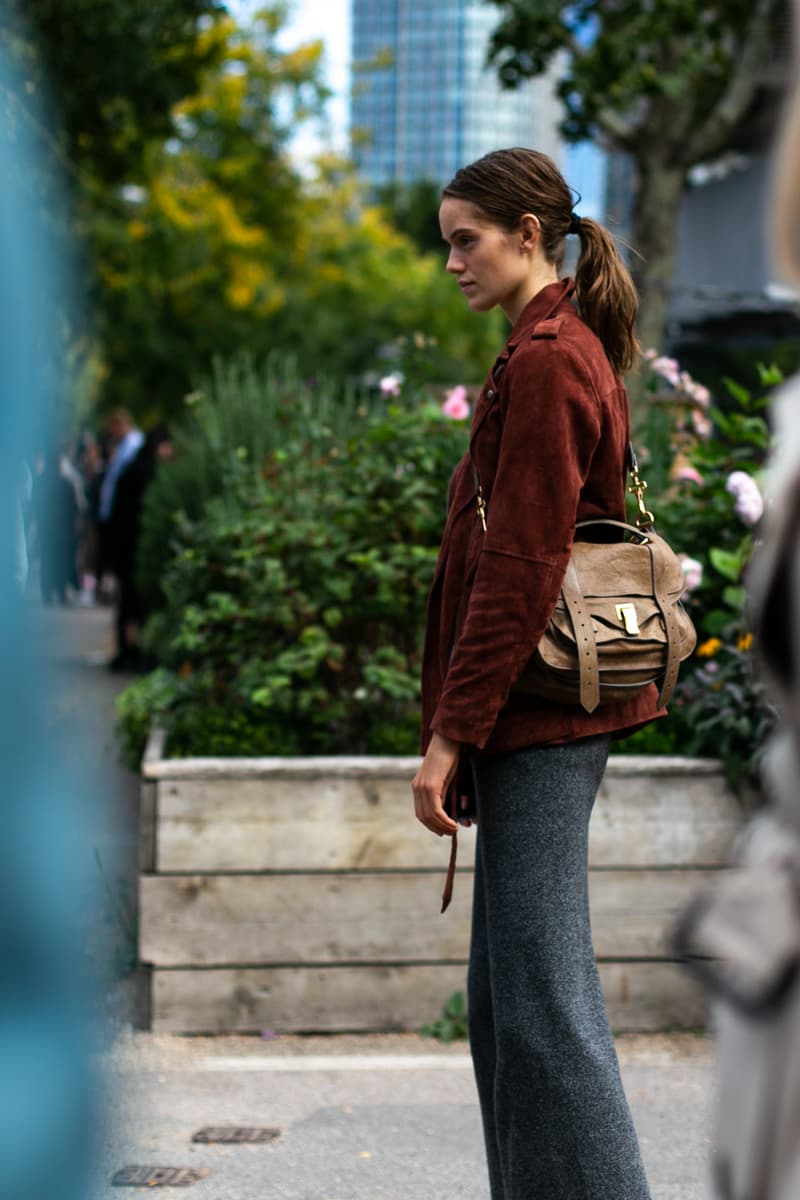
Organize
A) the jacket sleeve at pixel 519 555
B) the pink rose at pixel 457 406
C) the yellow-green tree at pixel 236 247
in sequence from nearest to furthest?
the jacket sleeve at pixel 519 555
the pink rose at pixel 457 406
the yellow-green tree at pixel 236 247

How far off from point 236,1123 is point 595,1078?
5.49 ft

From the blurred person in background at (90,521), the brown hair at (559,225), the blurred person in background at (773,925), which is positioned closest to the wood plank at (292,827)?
the brown hair at (559,225)

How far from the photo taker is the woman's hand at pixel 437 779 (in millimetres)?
2680

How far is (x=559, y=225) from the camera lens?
290cm

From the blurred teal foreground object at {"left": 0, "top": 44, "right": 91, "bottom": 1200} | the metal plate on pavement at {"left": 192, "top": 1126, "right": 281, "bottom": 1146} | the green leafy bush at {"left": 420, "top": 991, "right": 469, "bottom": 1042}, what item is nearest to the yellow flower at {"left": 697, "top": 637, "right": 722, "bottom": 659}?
the green leafy bush at {"left": 420, "top": 991, "right": 469, "bottom": 1042}

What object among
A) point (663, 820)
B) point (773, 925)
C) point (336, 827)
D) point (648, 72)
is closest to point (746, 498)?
point (663, 820)

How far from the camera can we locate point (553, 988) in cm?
270

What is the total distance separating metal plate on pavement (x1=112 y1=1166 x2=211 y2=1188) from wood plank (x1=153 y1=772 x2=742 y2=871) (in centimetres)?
101

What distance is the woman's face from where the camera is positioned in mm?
2865

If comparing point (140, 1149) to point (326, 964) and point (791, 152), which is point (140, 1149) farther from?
point (791, 152)

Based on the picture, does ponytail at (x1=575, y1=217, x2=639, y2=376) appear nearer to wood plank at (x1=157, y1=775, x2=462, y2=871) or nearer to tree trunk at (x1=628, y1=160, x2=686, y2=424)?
wood plank at (x1=157, y1=775, x2=462, y2=871)

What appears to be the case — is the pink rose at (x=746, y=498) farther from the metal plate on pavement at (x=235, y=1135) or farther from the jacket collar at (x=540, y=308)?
the jacket collar at (x=540, y=308)

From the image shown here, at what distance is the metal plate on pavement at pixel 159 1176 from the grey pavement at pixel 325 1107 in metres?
0.02

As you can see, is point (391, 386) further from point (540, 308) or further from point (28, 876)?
point (28, 876)
